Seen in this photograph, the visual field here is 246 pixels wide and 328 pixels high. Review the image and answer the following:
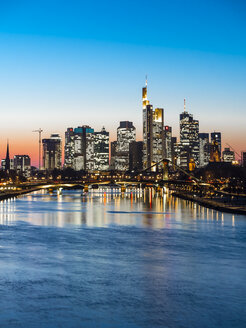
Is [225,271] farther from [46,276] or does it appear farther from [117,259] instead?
[46,276]

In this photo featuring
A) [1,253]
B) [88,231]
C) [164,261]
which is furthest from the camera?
[88,231]

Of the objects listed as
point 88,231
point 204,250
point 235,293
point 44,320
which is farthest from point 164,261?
point 88,231

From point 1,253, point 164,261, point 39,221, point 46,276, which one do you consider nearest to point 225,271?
point 164,261

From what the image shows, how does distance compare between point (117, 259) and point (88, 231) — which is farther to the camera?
point (88, 231)

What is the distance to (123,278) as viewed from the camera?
906 inches

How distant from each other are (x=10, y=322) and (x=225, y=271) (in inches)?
477

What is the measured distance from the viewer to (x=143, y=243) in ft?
115

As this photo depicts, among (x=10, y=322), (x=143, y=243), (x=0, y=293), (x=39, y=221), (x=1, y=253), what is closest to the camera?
(x=10, y=322)

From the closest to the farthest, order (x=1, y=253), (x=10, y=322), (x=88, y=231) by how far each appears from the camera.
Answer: (x=10, y=322) < (x=1, y=253) < (x=88, y=231)

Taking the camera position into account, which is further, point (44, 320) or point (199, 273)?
point (199, 273)

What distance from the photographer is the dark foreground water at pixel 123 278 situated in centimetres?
1709

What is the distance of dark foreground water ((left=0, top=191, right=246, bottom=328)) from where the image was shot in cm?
1709

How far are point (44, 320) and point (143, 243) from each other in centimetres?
1900

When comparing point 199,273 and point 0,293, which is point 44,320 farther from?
point 199,273
